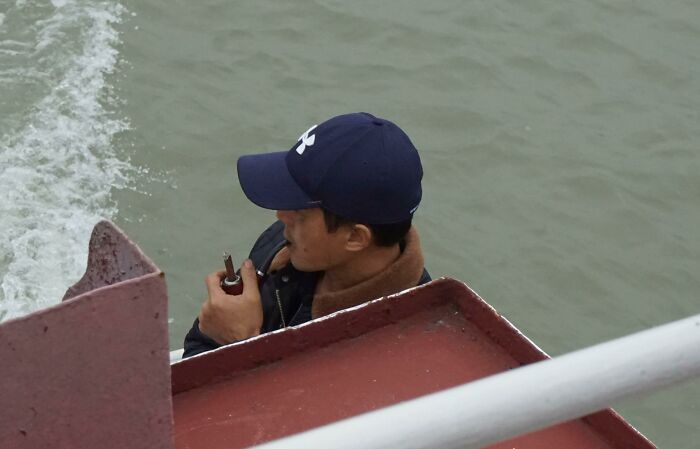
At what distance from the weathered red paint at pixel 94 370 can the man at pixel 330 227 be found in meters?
1.08

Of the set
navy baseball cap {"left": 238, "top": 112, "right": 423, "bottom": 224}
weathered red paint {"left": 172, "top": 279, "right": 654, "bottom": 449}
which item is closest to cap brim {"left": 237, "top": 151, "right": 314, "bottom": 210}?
navy baseball cap {"left": 238, "top": 112, "right": 423, "bottom": 224}

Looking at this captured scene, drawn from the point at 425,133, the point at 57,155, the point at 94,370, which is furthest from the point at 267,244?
the point at 425,133

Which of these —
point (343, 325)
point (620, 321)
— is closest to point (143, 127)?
point (620, 321)

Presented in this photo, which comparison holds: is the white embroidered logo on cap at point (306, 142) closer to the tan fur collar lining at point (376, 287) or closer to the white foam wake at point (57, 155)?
the tan fur collar lining at point (376, 287)

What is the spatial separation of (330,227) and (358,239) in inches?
2.7

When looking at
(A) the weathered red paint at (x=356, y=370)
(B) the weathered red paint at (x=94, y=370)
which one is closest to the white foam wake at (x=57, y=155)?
(A) the weathered red paint at (x=356, y=370)

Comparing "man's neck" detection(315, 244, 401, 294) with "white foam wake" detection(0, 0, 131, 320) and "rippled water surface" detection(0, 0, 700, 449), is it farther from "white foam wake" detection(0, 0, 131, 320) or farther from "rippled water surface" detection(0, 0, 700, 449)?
"white foam wake" detection(0, 0, 131, 320)

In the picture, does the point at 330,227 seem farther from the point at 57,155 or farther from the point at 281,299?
the point at 57,155

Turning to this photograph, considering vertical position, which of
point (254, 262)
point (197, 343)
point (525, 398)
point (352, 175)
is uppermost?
point (525, 398)

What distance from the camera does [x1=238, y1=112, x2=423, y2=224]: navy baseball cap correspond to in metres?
2.55

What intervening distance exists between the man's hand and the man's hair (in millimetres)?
255

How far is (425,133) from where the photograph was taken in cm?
624

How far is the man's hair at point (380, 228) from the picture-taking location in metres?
2.64

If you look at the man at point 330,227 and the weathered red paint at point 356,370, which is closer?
the weathered red paint at point 356,370
